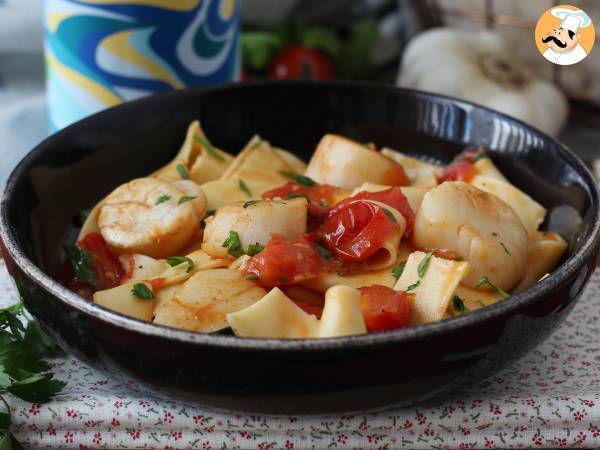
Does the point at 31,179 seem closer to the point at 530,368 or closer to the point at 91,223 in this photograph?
the point at 91,223

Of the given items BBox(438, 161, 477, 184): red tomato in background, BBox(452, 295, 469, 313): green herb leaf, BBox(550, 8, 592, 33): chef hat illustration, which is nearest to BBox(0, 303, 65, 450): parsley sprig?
BBox(452, 295, 469, 313): green herb leaf

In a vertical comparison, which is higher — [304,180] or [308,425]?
[304,180]

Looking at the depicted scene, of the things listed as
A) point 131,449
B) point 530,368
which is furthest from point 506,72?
point 131,449

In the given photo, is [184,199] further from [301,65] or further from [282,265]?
[301,65]

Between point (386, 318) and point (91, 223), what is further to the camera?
point (91, 223)

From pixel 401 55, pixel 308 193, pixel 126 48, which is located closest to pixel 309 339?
pixel 308 193
